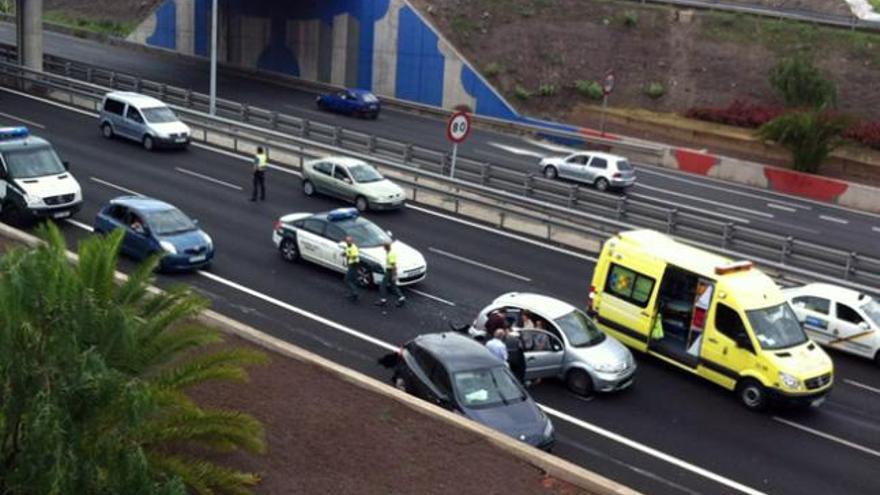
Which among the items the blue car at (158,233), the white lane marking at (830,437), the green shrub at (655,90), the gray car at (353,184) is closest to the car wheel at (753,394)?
the white lane marking at (830,437)

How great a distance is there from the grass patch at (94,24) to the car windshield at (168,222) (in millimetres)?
51544

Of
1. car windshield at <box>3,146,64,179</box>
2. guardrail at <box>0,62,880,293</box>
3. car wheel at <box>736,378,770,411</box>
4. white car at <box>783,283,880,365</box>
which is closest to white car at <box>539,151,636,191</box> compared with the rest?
guardrail at <box>0,62,880,293</box>

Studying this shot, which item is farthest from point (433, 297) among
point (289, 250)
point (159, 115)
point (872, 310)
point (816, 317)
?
point (159, 115)


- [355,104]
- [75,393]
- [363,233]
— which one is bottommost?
[363,233]

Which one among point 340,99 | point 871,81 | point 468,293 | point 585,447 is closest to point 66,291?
point 585,447

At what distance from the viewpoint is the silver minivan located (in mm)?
33841

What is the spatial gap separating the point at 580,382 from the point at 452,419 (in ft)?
15.0

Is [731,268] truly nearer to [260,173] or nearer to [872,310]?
[872,310]

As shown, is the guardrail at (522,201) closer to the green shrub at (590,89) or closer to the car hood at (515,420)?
the car hood at (515,420)

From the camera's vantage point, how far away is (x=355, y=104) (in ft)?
163

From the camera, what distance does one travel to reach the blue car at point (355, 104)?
4962cm

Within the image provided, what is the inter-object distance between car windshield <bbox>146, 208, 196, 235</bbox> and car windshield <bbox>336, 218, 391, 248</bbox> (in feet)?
11.0

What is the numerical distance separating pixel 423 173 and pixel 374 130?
16.4m

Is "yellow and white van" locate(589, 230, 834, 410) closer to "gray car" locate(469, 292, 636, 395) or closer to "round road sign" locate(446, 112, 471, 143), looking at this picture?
"gray car" locate(469, 292, 636, 395)
